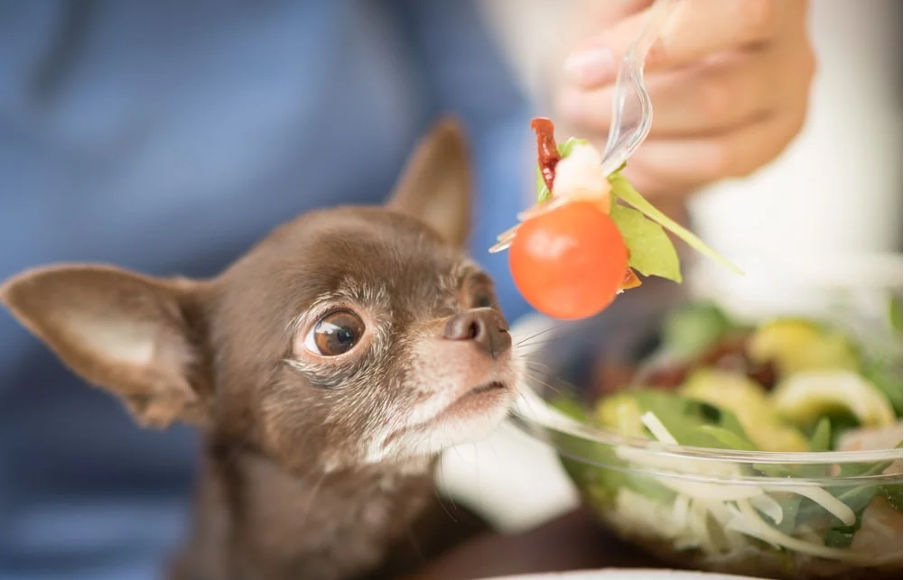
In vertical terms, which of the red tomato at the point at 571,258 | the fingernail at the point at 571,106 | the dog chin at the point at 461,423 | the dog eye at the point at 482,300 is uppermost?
the fingernail at the point at 571,106

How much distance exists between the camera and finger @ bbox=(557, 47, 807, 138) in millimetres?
825

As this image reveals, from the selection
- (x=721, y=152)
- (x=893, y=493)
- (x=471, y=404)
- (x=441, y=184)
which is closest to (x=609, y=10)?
(x=721, y=152)

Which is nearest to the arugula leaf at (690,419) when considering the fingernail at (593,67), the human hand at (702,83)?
the human hand at (702,83)

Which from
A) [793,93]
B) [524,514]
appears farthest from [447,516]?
[793,93]

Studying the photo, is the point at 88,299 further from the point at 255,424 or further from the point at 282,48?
the point at 282,48

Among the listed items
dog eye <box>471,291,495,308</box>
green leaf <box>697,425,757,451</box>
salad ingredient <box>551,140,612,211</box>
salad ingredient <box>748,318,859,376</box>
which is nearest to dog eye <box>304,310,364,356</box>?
dog eye <box>471,291,495,308</box>

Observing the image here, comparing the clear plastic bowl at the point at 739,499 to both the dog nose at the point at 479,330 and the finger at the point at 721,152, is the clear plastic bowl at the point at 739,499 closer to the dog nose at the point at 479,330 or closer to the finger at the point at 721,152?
the dog nose at the point at 479,330

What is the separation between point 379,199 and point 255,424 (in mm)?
781

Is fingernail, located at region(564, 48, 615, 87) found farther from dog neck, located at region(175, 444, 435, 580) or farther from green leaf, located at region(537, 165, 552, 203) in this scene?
dog neck, located at region(175, 444, 435, 580)

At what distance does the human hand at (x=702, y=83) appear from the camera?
0.77 metres

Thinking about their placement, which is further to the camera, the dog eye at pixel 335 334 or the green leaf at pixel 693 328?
the green leaf at pixel 693 328

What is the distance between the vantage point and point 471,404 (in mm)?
736

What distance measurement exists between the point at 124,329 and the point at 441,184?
1.36 ft

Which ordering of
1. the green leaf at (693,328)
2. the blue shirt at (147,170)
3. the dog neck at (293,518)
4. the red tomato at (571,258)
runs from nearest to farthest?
the red tomato at (571,258) → the dog neck at (293,518) → the green leaf at (693,328) → the blue shirt at (147,170)
